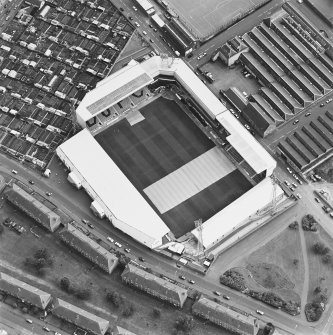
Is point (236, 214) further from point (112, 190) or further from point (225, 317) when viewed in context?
point (112, 190)

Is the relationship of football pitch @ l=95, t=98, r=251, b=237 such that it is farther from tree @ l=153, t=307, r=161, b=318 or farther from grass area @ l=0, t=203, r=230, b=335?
tree @ l=153, t=307, r=161, b=318

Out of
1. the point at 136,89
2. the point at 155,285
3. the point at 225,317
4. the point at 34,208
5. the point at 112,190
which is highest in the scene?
the point at 136,89

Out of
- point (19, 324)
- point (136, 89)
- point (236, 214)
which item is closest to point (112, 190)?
point (136, 89)

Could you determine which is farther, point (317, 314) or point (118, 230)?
point (118, 230)

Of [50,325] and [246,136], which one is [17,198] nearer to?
[50,325]

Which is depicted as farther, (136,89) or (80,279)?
(136,89)

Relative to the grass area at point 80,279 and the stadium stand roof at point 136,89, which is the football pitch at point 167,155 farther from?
the grass area at point 80,279

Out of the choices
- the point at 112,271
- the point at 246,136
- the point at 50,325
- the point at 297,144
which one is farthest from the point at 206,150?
the point at 50,325
